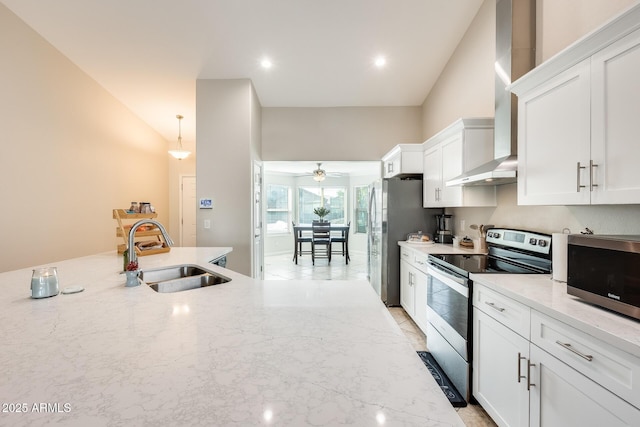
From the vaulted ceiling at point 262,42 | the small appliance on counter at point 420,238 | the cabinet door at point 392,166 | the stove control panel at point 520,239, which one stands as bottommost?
the small appliance on counter at point 420,238

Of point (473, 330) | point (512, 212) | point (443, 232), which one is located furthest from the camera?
point (443, 232)

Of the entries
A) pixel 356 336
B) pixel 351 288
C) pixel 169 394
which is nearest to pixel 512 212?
pixel 351 288

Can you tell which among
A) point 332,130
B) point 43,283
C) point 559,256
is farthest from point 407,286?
point 43,283

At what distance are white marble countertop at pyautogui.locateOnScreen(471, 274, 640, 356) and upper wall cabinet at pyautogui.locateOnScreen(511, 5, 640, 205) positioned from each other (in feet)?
1.45

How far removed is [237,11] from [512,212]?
9.75 ft

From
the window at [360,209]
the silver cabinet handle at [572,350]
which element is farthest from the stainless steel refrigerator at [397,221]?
the window at [360,209]

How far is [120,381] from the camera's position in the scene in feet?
2.06

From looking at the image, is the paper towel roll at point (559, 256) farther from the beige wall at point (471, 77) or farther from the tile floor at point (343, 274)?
the beige wall at point (471, 77)

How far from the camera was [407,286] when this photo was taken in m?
3.28

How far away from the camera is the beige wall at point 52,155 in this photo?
2.43m

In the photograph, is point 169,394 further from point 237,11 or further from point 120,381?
point 237,11

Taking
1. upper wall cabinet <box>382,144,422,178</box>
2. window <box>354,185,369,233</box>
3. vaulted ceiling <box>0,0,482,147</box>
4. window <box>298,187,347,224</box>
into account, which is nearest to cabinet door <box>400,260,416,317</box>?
upper wall cabinet <box>382,144,422,178</box>

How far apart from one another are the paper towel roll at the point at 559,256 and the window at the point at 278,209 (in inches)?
273

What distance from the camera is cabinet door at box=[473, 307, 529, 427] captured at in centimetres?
131
